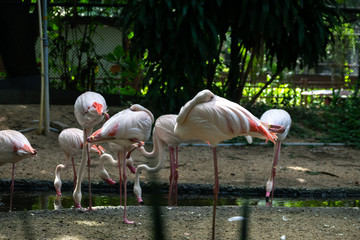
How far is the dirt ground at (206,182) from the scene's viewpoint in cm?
363

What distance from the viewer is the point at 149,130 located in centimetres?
425

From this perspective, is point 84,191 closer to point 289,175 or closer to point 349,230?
point 289,175

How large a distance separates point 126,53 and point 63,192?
5437 millimetres

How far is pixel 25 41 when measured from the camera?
9.15 metres

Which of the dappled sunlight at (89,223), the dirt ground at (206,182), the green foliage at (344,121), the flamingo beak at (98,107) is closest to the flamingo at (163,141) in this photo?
the dirt ground at (206,182)

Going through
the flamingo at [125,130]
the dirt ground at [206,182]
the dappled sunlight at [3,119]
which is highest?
the flamingo at [125,130]

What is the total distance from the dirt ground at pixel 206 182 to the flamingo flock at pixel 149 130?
0.33m

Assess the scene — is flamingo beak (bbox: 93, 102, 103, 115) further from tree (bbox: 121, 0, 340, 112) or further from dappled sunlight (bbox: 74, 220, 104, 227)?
tree (bbox: 121, 0, 340, 112)

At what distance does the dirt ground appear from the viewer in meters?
3.63

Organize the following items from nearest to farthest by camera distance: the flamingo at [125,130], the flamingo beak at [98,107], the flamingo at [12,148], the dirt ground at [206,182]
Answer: the dirt ground at [206,182]
the flamingo at [125,130]
the flamingo beak at [98,107]
the flamingo at [12,148]

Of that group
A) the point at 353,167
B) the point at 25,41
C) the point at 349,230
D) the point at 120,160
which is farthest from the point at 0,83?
the point at 349,230

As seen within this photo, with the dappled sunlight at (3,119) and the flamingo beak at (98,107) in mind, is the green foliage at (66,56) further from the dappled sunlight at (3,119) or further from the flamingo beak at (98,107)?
the flamingo beak at (98,107)

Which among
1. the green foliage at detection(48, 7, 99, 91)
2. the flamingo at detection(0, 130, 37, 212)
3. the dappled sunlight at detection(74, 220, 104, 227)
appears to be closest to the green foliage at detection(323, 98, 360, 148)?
the green foliage at detection(48, 7, 99, 91)

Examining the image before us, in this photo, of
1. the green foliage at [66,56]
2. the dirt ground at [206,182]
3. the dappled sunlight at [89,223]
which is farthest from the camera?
the green foliage at [66,56]
